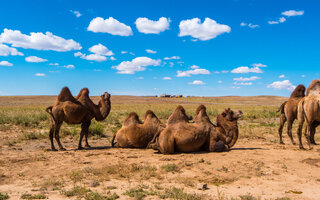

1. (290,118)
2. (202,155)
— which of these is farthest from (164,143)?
(290,118)

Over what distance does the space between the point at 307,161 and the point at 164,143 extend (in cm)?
413

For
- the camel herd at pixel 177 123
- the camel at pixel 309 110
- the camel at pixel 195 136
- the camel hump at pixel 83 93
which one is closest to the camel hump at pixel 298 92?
the camel herd at pixel 177 123

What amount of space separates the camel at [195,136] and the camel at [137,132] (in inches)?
33.1

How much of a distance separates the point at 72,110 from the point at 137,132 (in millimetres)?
2482

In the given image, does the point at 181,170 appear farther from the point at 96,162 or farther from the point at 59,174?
the point at 59,174

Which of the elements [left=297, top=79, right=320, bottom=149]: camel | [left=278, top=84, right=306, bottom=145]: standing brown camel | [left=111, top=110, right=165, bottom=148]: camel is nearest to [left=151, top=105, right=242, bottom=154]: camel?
[left=111, top=110, right=165, bottom=148]: camel

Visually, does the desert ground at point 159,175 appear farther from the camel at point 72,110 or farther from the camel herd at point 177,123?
the camel at point 72,110

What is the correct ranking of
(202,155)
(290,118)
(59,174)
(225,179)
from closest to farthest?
(225,179) < (59,174) < (202,155) < (290,118)

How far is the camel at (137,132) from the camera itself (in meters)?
9.50

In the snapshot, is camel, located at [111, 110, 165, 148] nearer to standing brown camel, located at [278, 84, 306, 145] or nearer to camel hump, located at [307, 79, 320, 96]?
standing brown camel, located at [278, 84, 306, 145]

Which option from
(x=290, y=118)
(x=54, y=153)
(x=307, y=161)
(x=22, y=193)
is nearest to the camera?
(x=22, y=193)

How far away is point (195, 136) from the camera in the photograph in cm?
840

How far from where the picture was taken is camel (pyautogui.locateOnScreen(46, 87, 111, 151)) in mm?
9568

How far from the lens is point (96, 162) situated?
7727 millimetres
